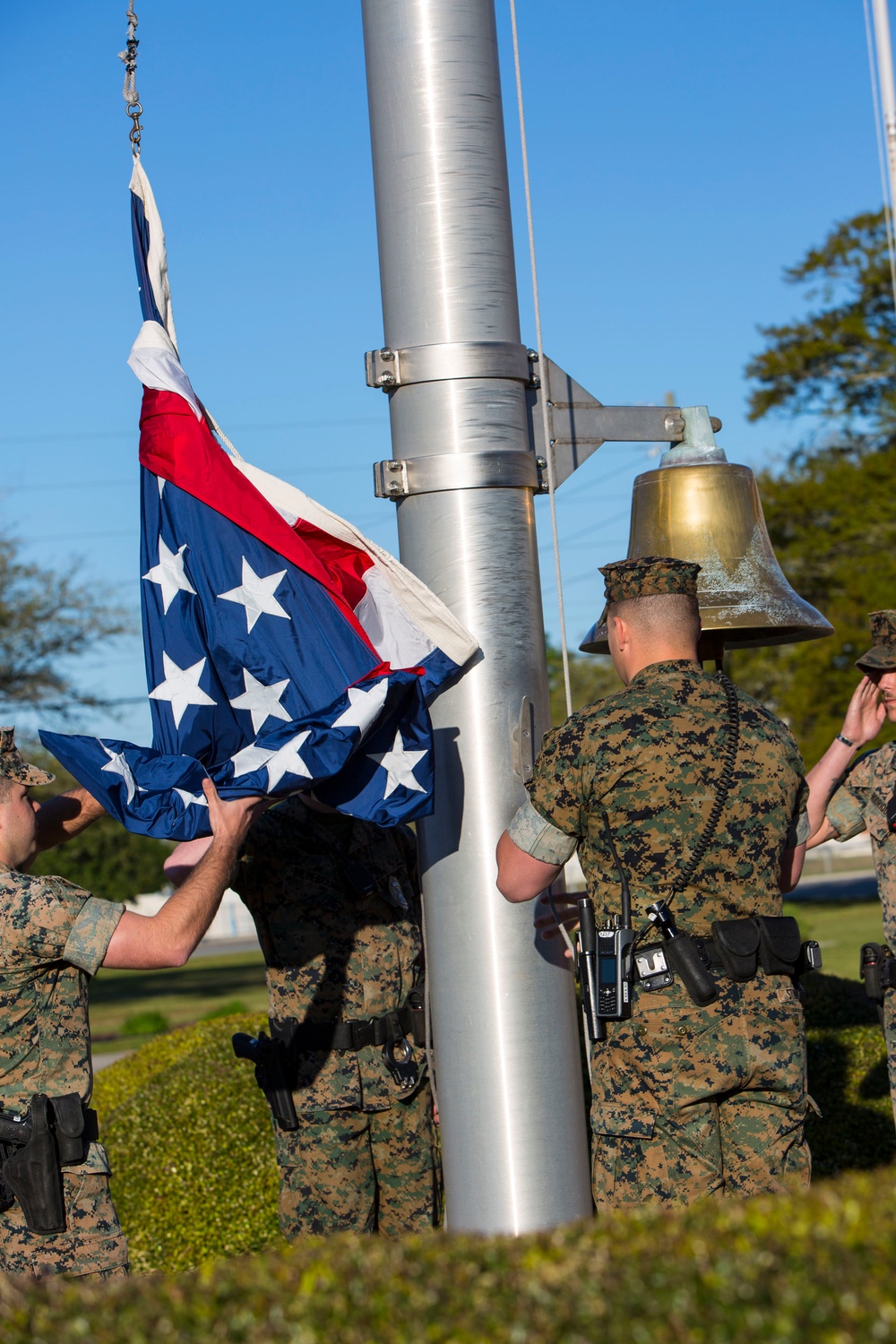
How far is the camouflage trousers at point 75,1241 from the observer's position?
3.54m

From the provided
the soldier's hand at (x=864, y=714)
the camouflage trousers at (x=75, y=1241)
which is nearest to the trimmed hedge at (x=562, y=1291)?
the camouflage trousers at (x=75, y=1241)

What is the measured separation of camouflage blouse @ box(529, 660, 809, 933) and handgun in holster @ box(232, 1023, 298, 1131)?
1.47 metres

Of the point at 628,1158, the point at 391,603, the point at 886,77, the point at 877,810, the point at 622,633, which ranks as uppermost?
the point at 886,77

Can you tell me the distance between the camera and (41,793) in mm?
19922

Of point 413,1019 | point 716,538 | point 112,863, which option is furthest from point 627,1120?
point 112,863

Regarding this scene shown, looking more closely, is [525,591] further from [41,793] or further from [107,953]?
[41,793]

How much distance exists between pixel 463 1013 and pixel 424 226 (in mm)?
1942

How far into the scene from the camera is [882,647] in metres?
5.21

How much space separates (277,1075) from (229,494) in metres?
1.85

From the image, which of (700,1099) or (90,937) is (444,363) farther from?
(700,1099)

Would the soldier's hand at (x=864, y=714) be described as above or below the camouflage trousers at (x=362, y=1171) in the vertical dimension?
above

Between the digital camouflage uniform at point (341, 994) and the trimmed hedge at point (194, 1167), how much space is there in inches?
80.1

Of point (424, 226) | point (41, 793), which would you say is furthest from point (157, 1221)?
point (41, 793)

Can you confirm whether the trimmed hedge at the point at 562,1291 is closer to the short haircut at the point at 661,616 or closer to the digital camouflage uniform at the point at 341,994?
the short haircut at the point at 661,616
